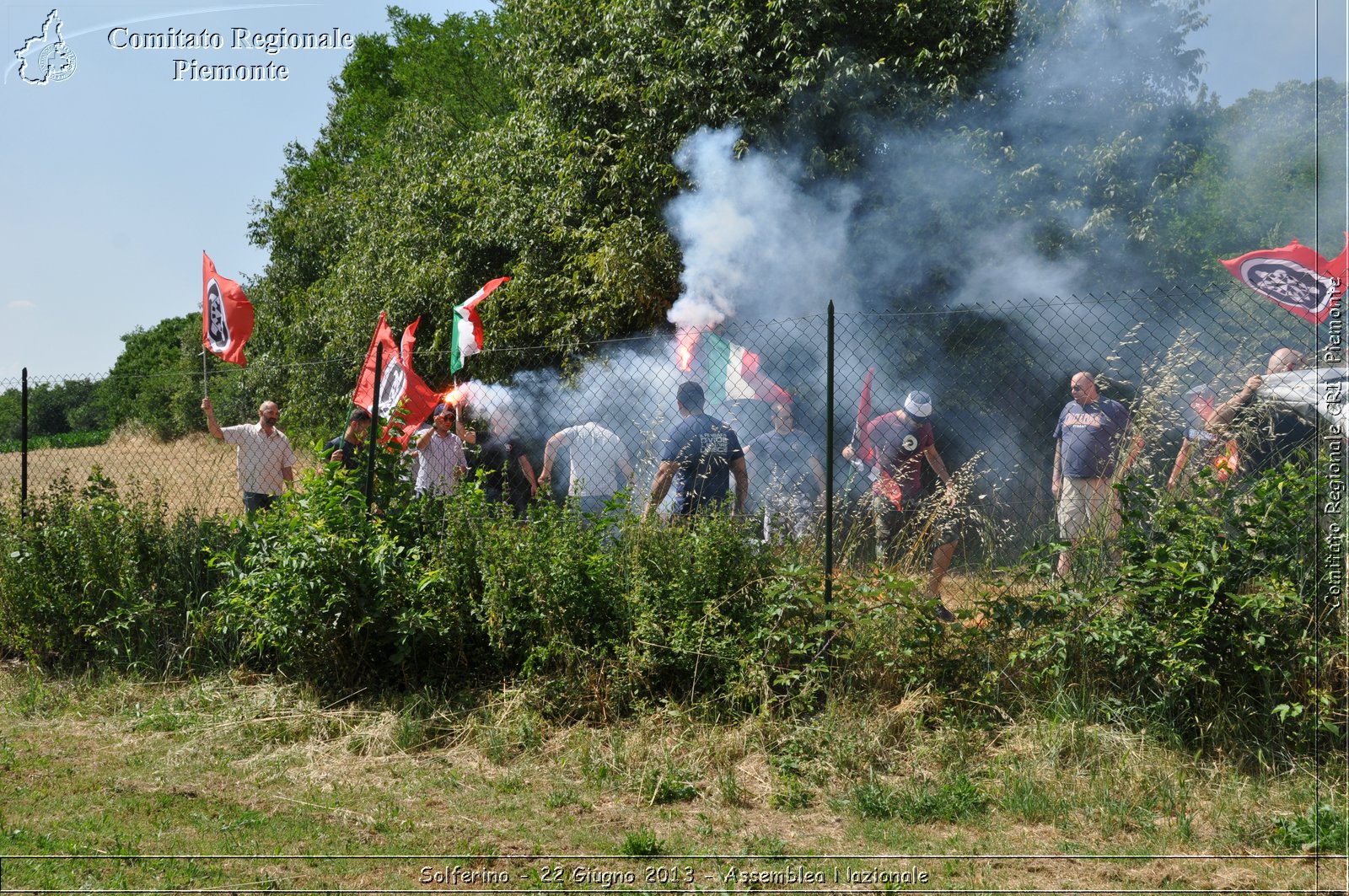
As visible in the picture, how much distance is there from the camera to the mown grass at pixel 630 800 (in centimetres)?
353

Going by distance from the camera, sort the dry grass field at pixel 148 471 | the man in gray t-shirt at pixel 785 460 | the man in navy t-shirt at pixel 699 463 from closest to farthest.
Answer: the man in navy t-shirt at pixel 699 463 < the man in gray t-shirt at pixel 785 460 < the dry grass field at pixel 148 471

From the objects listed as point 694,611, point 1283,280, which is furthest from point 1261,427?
point 694,611

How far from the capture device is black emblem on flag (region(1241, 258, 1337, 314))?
18.0 feet

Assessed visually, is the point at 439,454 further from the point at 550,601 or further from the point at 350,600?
the point at 550,601

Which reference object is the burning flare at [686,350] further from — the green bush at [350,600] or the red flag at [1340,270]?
the red flag at [1340,270]

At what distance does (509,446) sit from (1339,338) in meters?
5.44

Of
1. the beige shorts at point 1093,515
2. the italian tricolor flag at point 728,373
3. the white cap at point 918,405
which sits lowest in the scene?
the beige shorts at point 1093,515

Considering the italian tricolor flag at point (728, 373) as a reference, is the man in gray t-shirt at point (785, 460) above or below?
below

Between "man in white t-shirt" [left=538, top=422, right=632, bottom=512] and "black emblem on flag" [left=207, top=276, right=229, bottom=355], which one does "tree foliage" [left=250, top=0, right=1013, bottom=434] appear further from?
"black emblem on flag" [left=207, top=276, right=229, bottom=355]

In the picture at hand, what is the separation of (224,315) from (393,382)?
1203 millimetres

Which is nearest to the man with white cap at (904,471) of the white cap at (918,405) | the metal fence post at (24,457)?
the white cap at (918,405)

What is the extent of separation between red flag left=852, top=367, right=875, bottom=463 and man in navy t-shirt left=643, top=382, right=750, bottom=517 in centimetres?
137

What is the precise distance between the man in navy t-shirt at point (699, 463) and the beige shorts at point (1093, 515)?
174cm

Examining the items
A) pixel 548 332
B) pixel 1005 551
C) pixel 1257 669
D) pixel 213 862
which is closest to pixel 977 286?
pixel 548 332
